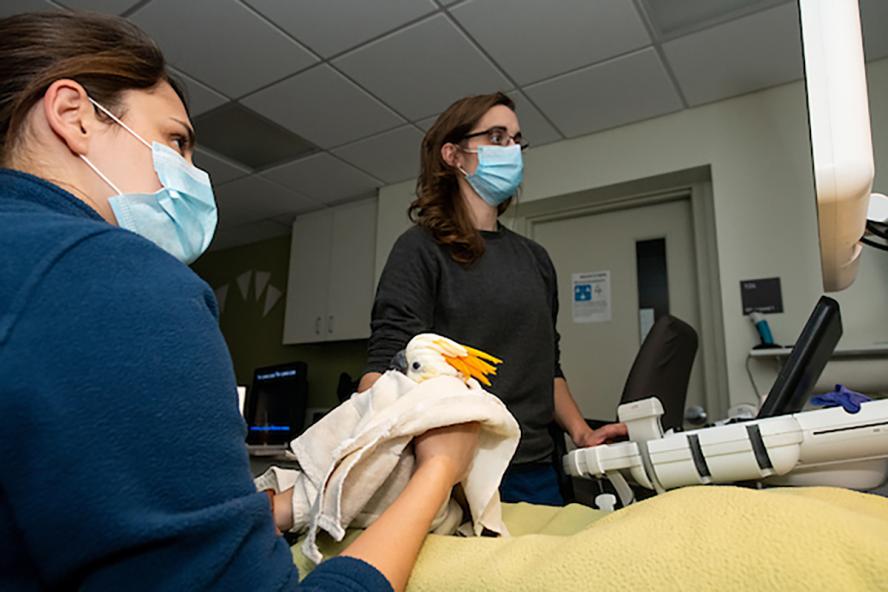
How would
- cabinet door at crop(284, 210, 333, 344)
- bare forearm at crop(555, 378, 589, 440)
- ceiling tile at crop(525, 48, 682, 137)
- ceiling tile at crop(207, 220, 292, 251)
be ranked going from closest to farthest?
bare forearm at crop(555, 378, 589, 440), ceiling tile at crop(525, 48, 682, 137), cabinet door at crop(284, 210, 333, 344), ceiling tile at crop(207, 220, 292, 251)

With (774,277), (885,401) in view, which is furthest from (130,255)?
(774,277)

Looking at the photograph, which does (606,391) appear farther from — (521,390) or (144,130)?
(144,130)

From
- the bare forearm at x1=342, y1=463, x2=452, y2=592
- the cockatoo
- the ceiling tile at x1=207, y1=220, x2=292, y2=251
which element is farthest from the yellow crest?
the ceiling tile at x1=207, y1=220, x2=292, y2=251

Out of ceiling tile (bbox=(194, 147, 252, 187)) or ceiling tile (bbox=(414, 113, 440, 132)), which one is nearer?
ceiling tile (bbox=(414, 113, 440, 132))

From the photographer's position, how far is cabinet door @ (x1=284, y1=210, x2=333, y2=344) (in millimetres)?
3576

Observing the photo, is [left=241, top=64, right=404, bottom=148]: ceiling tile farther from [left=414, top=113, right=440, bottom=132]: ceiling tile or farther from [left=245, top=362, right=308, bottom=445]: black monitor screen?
[left=245, top=362, right=308, bottom=445]: black monitor screen

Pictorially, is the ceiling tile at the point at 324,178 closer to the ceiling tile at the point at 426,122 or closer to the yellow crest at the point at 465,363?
the ceiling tile at the point at 426,122

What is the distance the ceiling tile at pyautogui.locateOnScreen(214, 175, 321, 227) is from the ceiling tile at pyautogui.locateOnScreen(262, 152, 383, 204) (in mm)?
108

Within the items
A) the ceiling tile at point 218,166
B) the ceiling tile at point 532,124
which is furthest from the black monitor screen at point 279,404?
the ceiling tile at point 532,124

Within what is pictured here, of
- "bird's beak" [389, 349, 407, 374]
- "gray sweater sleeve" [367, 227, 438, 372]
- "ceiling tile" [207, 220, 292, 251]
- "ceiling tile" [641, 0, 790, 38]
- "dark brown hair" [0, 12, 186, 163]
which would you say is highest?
"ceiling tile" [641, 0, 790, 38]

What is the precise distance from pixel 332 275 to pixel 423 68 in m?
1.64

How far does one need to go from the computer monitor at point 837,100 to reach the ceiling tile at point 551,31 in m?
1.59

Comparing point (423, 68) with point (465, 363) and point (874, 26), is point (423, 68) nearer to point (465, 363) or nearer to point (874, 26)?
point (874, 26)

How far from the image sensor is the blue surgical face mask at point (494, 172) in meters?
1.29
